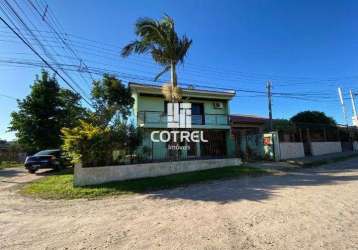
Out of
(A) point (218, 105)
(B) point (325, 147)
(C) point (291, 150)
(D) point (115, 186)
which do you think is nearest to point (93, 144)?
Result: (D) point (115, 186)

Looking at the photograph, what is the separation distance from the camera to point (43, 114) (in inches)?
687

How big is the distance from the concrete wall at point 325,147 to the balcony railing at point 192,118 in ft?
26.4

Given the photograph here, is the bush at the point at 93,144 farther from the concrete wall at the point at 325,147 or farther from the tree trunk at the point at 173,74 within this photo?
the concrete wall at the point at 325,147

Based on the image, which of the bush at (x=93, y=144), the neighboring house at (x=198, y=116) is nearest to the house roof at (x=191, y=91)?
the neighboring house at (x=198, y=116)

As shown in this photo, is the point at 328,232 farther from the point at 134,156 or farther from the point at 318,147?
the point at 318,147

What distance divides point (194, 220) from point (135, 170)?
237 inches

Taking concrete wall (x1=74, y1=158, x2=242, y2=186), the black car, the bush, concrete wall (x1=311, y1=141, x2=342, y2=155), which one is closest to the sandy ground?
concrete wall (x1=74, y1=158, x2=242, y2=186)

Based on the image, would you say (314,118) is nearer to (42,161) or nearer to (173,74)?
(173,74)

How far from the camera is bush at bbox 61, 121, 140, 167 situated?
374 inches

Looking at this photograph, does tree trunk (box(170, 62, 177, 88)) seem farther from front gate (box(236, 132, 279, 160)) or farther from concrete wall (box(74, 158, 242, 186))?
front gate (box(236, 132, 279, 160))

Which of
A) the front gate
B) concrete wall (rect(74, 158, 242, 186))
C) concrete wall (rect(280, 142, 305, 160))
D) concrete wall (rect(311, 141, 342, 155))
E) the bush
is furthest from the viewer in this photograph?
concrete wall (rect(311, 141, 342, 155))

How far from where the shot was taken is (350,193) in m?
6.86

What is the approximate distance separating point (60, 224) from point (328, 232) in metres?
5.28

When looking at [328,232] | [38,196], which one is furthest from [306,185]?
[38,196]
